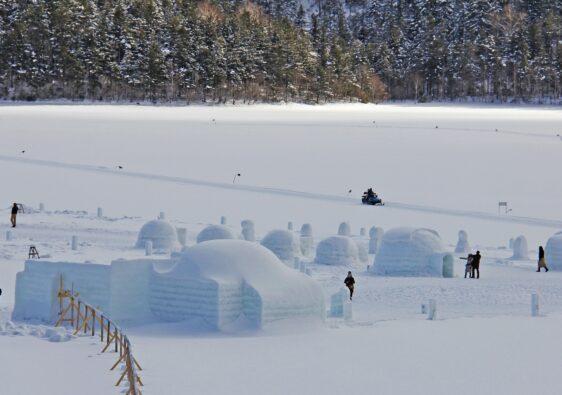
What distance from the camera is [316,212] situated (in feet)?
157

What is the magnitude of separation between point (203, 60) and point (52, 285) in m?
110

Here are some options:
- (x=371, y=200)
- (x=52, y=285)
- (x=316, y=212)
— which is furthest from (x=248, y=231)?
(x=52, y=285)

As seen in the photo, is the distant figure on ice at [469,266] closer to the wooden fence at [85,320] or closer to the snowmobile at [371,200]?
the wooden fence at [85,320]

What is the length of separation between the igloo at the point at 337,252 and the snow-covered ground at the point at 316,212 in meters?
0.85

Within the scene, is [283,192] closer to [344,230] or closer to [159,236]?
[344,230]

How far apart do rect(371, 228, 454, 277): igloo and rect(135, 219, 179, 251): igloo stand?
315 inches

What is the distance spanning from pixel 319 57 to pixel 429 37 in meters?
34.3

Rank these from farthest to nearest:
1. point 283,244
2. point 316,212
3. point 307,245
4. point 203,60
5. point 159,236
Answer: point 203,60 < point 316,212 < point 307,245 < point 159,236 < point 283,244

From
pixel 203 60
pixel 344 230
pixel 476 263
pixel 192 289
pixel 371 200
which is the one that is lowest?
pixel 192 289

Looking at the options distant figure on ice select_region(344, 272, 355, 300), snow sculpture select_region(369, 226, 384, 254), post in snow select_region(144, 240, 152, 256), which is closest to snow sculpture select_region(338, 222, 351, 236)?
snow sculpture select_region(369, 226, 384, 254)

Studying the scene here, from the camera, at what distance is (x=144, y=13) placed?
137 m

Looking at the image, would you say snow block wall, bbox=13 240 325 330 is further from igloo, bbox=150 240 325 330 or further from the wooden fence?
the wooden fence

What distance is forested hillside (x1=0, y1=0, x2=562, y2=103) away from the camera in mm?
128125

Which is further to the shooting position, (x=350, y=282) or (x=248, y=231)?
(x=248, y=231)
